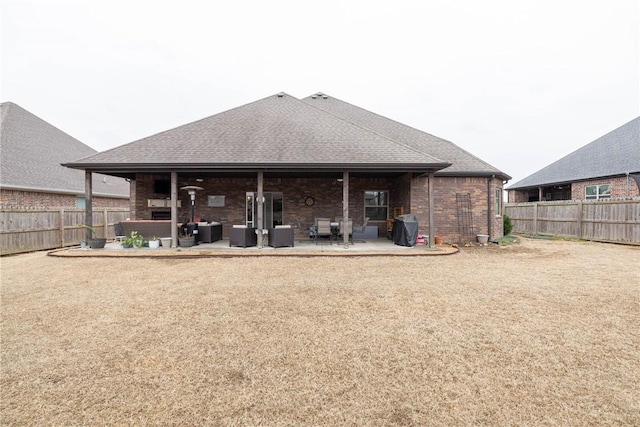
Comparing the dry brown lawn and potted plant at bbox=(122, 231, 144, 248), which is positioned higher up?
potted plant at bbox=(122, 231, 144, 248)

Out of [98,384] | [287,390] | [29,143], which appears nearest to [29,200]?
[29,143]

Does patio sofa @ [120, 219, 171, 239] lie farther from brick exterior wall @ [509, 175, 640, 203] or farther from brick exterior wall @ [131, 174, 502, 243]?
brick exterior wall @ [509, 175, 640, 203]

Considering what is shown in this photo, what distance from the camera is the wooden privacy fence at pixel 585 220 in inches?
437

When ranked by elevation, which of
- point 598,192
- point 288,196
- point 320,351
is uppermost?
point 598,192

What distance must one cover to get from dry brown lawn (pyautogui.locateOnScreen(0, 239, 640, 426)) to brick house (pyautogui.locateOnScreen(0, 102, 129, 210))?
31.3 feet

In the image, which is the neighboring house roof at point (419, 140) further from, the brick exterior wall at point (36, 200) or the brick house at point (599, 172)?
the brick exterior wall at point (36, 200)

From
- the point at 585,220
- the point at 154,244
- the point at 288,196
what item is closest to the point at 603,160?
the point at 585,220

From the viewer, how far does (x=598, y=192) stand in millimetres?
16766

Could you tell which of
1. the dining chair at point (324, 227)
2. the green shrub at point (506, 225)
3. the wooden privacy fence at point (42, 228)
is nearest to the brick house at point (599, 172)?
the green shrub at point (506, 225)

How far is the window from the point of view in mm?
12812

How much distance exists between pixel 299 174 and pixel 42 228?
9.24 meters

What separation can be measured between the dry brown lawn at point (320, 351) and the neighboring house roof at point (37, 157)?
1011 centimetres

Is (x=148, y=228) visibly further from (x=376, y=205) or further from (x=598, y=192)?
(x=598, y=192)

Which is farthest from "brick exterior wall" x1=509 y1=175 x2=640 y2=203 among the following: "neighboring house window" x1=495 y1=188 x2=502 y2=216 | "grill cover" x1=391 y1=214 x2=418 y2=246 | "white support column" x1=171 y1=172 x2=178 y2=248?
"white support column" x1=171 y1=172 x2=178 y2=248
